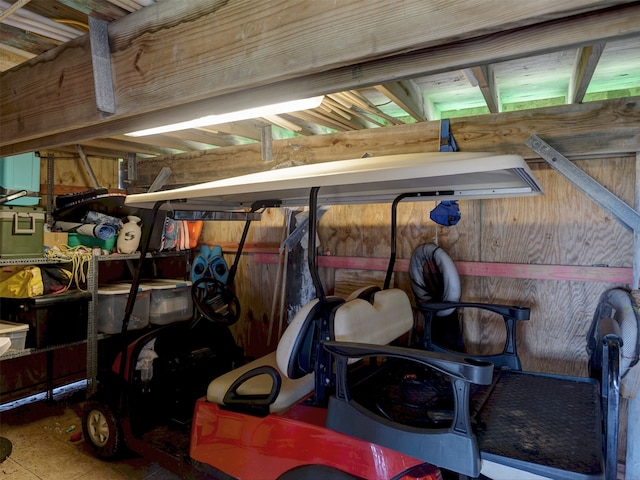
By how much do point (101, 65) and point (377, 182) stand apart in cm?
130

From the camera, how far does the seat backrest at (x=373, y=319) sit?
6.03 ft

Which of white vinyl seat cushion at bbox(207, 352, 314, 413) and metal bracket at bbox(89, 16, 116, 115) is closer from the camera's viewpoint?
metal bracket at bbox(89, 16, 116, 115)

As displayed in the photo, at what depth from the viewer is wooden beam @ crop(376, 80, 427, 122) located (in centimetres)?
249

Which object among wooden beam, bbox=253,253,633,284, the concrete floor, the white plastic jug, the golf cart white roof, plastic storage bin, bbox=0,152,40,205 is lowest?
the concrete floor

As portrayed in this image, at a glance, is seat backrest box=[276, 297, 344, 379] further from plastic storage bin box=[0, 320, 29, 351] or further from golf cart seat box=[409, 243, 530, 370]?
plastic storage bin box=[0, 320, 29, 351]

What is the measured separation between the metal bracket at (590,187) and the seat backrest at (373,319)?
4.30ft

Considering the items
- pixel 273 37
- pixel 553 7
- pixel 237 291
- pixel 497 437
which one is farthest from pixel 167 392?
pixel 553 7

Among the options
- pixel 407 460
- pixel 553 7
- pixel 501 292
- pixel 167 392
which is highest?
pixel 553 7

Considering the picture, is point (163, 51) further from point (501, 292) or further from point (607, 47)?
point (501, 292)

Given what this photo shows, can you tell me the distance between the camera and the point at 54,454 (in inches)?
117

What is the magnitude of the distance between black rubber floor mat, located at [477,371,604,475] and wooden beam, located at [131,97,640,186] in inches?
59.2

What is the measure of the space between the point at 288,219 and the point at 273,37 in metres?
2.81

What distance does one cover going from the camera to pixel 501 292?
10.4ft

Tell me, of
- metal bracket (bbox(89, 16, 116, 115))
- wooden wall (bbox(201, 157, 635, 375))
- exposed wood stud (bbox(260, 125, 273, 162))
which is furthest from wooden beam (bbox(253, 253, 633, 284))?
metal bracket (bbox(89, 16, 116, 115))
